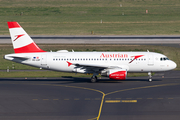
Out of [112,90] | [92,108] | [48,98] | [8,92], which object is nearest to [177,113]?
[92,108]

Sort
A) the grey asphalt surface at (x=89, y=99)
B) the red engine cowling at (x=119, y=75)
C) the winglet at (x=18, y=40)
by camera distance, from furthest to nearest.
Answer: the winglet at (x=18, y=40) < the red engine cowling at (x=119, y=75) < the grey asphalt surface at (x=89, y=99)

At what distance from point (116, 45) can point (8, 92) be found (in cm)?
3758

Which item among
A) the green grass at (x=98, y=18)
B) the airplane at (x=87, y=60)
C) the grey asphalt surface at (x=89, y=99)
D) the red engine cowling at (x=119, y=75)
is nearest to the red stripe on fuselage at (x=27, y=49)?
the airplane at (x=87, y=60)

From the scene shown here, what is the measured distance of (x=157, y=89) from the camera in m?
41.6

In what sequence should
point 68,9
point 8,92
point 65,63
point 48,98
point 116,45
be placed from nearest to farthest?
point 48,98 → point 8,92 → point 65,63 → point 116,45 → point 68,9

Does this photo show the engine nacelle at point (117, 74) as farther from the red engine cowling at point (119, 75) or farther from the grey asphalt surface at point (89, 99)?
the grey asphalt surface at point (89, 99)

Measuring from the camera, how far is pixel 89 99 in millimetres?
36750

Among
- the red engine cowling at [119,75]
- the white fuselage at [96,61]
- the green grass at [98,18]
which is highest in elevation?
the green grass at [98,18]

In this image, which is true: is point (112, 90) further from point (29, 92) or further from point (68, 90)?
point (29, 92)

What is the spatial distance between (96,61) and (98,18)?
87.0 m

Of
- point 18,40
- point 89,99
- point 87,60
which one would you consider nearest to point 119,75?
point 87,60

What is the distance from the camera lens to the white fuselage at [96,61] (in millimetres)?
46844

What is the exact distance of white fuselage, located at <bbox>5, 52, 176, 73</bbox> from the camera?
46844 millimetres

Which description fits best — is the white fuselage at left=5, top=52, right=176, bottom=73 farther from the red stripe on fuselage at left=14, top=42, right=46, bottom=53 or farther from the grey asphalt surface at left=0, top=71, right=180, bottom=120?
the grey asphalt surface at left=0, top=71, right=180, bottom=120
